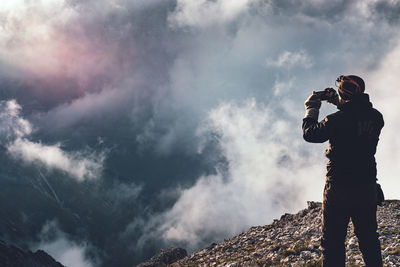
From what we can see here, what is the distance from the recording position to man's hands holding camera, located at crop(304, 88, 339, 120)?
6195 millimetres

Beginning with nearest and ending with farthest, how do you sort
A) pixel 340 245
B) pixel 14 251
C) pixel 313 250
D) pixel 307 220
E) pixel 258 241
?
pixel 340 245 < pixel 313 250 < pixel 258 241 < pixel 307 220 < pixel 14 251

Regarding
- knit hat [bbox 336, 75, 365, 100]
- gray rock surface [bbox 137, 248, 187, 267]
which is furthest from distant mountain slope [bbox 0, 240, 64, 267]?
knit hat [bbox 336, 75, 365, 100]

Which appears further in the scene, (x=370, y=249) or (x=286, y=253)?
(x=286, y=253)

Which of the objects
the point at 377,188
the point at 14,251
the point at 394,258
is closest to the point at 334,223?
the point at 377,188

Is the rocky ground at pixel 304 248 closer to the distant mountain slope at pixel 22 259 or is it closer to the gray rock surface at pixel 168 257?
the gray rock surface at pixel 168 257

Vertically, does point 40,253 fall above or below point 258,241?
above

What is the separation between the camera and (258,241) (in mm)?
19781

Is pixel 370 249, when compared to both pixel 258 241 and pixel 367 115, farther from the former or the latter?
pixel 258 241

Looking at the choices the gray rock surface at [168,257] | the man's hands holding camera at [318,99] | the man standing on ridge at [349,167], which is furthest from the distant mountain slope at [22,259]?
the man's hands holding camera at [318,99]

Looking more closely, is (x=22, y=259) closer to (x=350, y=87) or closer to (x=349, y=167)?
(x=349, y=167)

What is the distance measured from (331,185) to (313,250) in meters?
8.01

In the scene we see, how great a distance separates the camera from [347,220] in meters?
5.96

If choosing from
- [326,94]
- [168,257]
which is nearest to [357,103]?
[326,94]

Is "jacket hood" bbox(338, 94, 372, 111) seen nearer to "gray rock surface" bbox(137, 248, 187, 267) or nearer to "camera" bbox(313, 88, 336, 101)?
"camera" bbox(313, 88, 336, 101)
